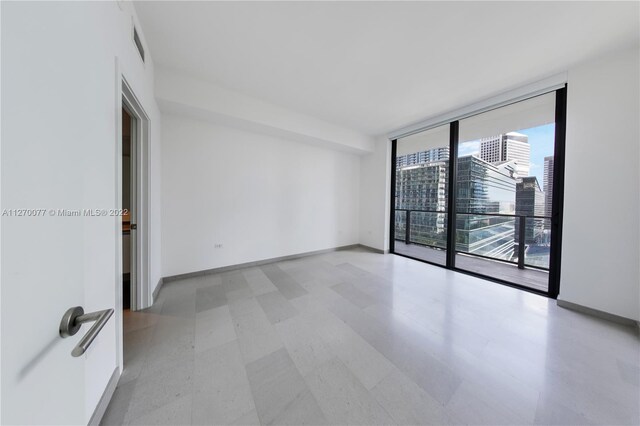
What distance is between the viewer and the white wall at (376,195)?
465 cm

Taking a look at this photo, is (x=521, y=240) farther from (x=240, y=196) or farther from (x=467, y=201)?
(x=240, y=196)

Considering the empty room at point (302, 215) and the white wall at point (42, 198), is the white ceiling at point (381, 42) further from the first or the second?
the white wall at point (42, 198)

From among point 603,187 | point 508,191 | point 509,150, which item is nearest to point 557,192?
point 603,187

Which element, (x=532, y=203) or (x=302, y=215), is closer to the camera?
(x=532, y=203)

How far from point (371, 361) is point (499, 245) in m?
4.01

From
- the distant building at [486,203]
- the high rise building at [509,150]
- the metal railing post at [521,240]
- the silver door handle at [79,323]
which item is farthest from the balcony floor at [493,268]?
the silver door handle at [79,323]

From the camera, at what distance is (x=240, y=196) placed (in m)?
3.57

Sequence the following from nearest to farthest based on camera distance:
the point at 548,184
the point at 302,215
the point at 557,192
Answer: the point at 557,192
the point at 548,184
the point at 302,215

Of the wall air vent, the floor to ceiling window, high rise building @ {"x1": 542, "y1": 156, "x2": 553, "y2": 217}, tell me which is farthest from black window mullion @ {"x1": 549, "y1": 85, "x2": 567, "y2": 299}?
the wall air vent

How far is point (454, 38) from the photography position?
78.1 inches

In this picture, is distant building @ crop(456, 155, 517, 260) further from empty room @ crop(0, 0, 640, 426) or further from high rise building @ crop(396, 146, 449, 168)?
high rise building @ crop(396, 146, 449, 168)

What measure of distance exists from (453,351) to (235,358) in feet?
5.98

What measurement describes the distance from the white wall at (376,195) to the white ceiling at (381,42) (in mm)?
1780

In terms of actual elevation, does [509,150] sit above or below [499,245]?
above
